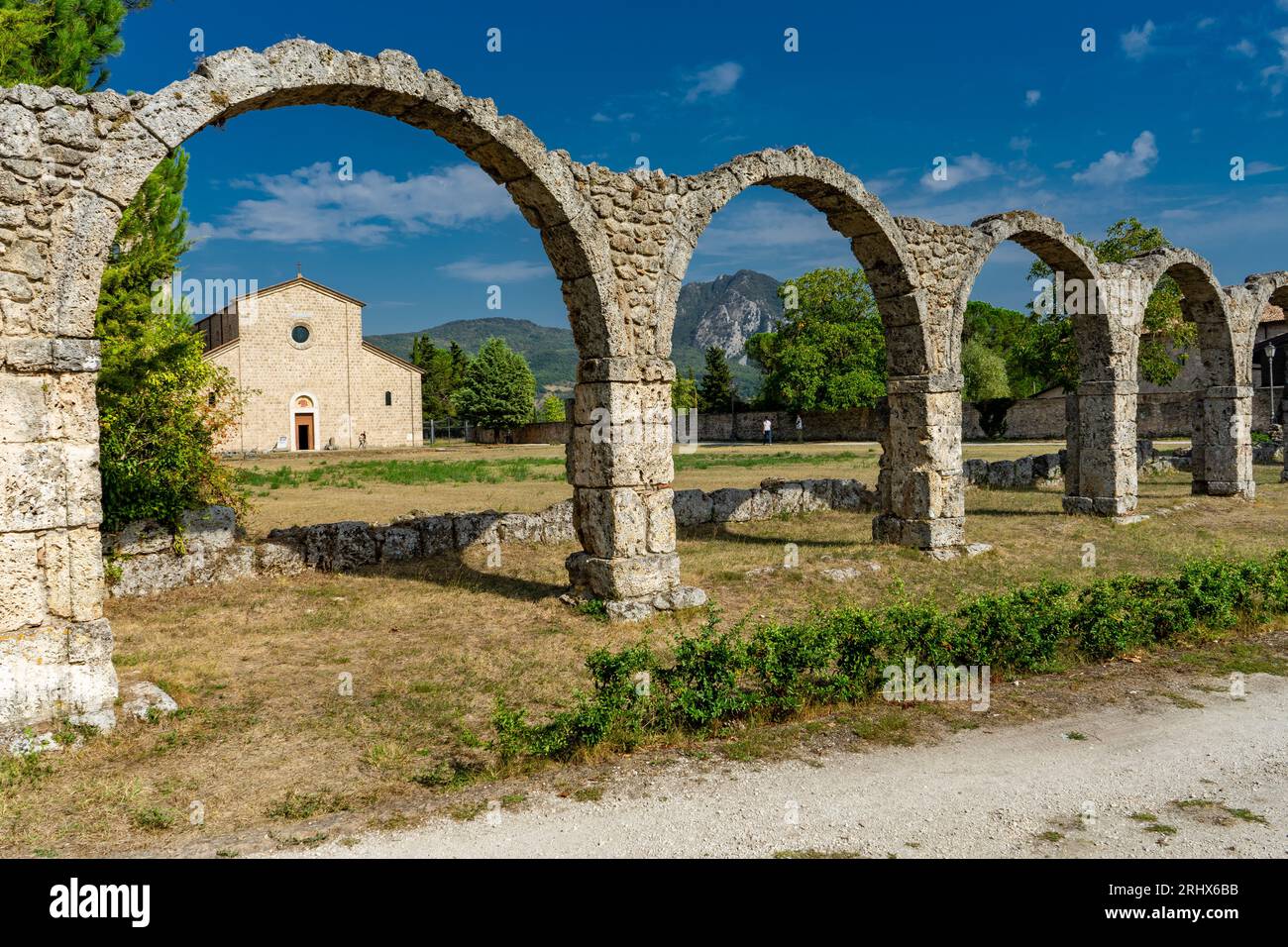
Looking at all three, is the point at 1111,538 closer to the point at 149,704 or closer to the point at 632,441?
the point at 632,441

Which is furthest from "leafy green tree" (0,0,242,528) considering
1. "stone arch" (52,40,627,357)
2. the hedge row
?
the hedge row

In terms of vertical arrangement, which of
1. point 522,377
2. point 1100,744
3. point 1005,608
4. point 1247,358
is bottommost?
point 1100,744

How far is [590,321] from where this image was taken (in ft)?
30.2

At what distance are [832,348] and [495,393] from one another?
72.0 feet

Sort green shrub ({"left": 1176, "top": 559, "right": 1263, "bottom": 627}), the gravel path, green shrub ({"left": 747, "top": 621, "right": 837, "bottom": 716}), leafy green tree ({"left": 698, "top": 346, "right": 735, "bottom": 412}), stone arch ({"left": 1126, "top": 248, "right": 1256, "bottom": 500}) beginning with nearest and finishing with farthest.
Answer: the gravel path → green shrub ({"left": 747, "top": 621, "right": 837, "bottom": 716}) → green shrub ({"left": 1176, "top": 559, "right": 1263, "bottom": 627}) → stone arch ({"left": 1126, "top": 248, "right": 1256, "bottom": 500}) → leafy green tree ({"left": 698, "top": 346, "right": 735, "bottom": 412})

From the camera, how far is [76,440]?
6086 millimetres

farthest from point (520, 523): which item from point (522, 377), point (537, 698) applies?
point (522, 377)

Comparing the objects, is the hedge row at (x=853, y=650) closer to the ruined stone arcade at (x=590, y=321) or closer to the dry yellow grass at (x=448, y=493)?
the ruined stone arcade at (x=590, y=321)

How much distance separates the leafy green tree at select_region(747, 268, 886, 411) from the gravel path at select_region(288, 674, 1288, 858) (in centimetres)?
4421

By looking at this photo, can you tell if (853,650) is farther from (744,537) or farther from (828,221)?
(744,537)

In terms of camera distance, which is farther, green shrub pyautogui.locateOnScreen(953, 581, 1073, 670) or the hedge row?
green shrub pyautogui.locateOnScreen(953, 581, 1073, 670)

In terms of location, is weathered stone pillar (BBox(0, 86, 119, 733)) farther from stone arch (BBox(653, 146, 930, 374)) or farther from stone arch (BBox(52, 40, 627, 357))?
stone arch (BBox(653, 146, 930, 374))

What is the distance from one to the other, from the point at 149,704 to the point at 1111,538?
13.0 m

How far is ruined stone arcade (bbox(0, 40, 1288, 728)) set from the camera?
5910 millimetres
